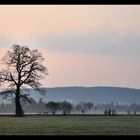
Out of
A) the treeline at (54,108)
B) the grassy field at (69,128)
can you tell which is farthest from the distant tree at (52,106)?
the grassy field at (69,128)

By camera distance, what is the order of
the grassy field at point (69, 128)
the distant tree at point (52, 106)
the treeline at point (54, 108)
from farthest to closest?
1. the distant tree at point (52, 106)
2. the treeline at point (54, 108)
3. the grassy field at point (69, 128)

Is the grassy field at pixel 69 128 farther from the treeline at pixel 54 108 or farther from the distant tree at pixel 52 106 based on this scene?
the distant tree at pixel 52 106

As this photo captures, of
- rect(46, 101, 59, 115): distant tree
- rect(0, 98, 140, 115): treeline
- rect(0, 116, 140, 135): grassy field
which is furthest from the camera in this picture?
rect(46, 101, 59, 115): distant tree

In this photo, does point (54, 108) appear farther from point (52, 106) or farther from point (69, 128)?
point (69, 128)

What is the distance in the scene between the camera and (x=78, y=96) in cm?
18062

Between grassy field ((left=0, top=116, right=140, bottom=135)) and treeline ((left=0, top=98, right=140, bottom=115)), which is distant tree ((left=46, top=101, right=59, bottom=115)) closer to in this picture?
treeline ((left=0, top=98, right=140, bottom=115))

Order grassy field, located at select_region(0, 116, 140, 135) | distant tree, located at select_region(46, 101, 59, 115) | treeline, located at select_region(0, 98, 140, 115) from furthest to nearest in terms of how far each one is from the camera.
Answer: distant tree, located at select_region(46, 101, 59, 115), treeline, located at select_region(0, 98, 140, 115), grassy field, located at select_region(0, 116, 140, 135)

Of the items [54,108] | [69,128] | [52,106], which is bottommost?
Result: [69,128]

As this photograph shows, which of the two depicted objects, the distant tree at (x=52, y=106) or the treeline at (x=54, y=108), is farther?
the distant tree at (x=52, y=106)

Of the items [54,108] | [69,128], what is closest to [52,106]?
[54,108]

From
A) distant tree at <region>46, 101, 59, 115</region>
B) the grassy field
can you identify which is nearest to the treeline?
distant tree at <region>46, 101, 59, 115</region>
